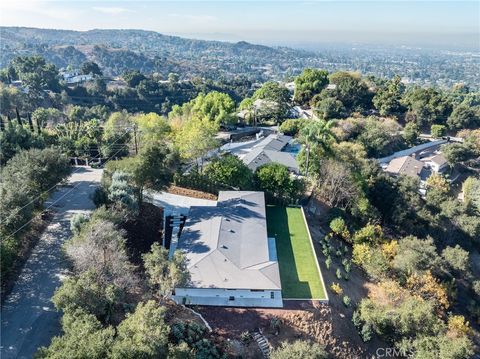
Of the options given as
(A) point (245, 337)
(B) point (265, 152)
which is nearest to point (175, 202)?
(A) point (245, 337)

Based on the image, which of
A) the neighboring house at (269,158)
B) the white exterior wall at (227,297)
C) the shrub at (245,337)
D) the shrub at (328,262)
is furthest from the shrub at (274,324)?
the neighboring house at (269,158)

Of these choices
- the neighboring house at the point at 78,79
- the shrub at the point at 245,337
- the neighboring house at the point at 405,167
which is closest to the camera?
the shrub at the point at 245,337

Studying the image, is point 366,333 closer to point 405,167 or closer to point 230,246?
point 230,246

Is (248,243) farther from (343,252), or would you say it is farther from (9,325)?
(9,325)

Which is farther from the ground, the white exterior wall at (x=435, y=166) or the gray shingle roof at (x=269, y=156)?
the gray shingle roof at (x=269, y=156)

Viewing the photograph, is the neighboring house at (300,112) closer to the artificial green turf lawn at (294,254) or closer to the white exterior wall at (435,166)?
the white exterior wall at (435,166)
